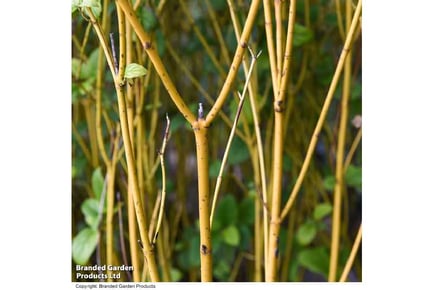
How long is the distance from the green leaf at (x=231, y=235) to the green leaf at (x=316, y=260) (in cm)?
8

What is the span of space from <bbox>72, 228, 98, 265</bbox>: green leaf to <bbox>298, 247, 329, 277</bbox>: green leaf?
24 centimetres

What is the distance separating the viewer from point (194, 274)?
2.39ft

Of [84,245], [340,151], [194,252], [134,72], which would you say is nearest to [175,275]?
[194,252]

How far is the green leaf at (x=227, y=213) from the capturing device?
713 millimetres

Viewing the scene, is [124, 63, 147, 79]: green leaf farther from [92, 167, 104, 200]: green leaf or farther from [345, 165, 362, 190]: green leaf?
[345, 165, 362, 190]: green leaf

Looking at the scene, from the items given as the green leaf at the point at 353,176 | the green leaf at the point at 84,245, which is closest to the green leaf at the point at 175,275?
the green leaf at the point at 84,245

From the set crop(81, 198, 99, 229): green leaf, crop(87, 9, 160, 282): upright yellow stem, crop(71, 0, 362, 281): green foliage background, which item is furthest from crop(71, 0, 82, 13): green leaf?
crop(81, 198, 99, 229): green leaf

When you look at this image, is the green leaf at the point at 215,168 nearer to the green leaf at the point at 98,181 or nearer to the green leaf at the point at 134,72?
the green leaf at the point at 98,181
